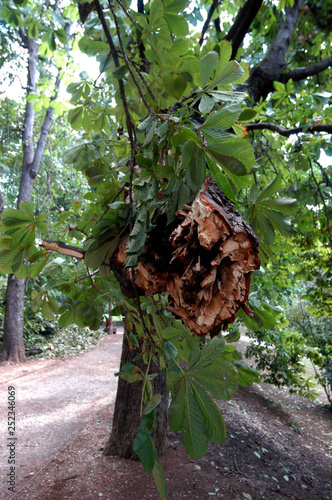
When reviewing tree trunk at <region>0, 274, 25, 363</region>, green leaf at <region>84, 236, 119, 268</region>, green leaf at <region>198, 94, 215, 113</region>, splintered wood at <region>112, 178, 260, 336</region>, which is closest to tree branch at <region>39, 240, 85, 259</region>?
green leaf at <region>84, 236, 119, 268</region>

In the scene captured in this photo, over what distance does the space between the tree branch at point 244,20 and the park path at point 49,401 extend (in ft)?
10.1

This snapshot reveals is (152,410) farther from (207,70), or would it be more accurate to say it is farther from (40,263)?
(207,70)

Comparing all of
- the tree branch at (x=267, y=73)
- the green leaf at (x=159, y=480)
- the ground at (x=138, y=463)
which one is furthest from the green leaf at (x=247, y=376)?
the tree branch at (x=267, y=73)

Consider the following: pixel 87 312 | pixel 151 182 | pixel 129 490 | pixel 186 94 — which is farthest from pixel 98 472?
pixel 186 94

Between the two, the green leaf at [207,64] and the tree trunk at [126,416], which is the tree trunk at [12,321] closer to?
the tree trunk at [126,416]

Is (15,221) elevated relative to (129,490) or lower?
elevated

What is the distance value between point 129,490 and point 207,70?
2.33 meters

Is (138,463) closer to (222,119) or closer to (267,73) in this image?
(222,119)

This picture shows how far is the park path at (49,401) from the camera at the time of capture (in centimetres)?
268

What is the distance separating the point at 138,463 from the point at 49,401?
227 cm

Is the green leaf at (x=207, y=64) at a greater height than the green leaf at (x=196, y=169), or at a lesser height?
greater

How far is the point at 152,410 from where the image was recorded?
705 mm

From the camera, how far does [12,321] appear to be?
240 inches

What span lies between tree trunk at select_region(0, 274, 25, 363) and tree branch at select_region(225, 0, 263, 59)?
546 cm
